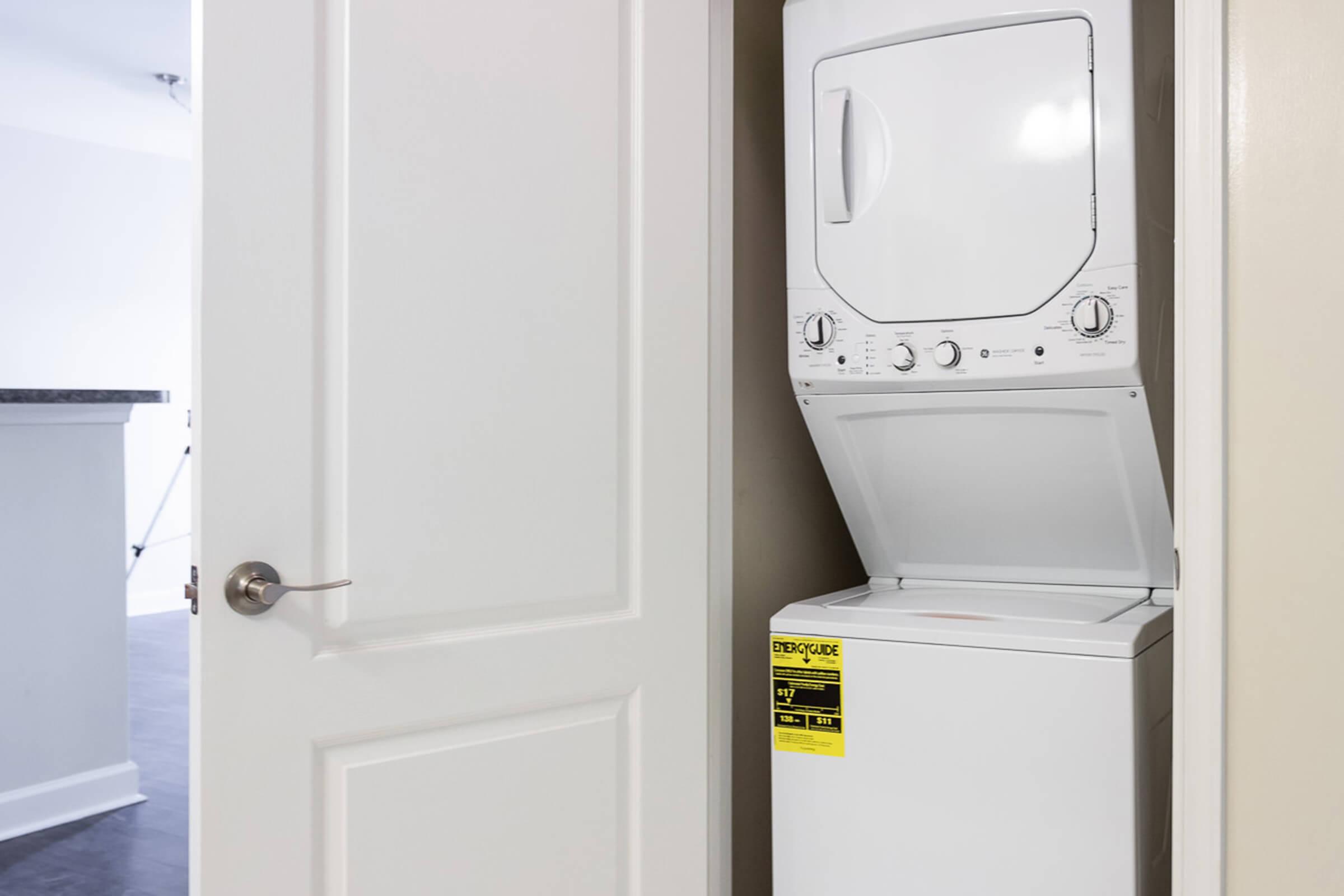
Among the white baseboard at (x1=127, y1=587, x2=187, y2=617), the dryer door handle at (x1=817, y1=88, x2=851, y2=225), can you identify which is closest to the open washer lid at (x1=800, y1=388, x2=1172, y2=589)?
the dryer door handle at (x1=817, y1=88, x2=851, y2=225)

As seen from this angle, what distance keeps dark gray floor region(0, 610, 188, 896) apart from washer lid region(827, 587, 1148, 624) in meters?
1.94

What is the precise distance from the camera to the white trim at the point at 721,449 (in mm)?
1749

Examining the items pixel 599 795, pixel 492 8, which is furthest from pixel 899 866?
pixel 492 8

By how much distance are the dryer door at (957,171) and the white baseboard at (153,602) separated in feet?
20.0

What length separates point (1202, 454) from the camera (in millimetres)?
1186

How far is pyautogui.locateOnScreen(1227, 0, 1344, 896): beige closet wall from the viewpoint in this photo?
1.12 metres

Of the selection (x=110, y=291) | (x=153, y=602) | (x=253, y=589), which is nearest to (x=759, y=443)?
(x=253, y=589)

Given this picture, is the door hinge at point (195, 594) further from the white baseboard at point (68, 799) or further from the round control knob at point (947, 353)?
the white baseboard at point (68, 799)

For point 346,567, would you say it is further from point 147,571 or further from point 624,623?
point 147,571

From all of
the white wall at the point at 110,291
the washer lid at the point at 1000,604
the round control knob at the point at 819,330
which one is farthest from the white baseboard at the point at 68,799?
the white wall at the point at 110,291

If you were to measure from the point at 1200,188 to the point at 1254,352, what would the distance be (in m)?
0.19

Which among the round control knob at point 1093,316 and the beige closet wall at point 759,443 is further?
the beige closet wall at point 759,443

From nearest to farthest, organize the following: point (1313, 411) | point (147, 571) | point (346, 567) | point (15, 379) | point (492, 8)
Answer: point (1313, 411) → point (346, 567) → point (492, 8) → point (15, 379) → point (147, 571)

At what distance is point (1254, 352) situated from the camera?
116cm
